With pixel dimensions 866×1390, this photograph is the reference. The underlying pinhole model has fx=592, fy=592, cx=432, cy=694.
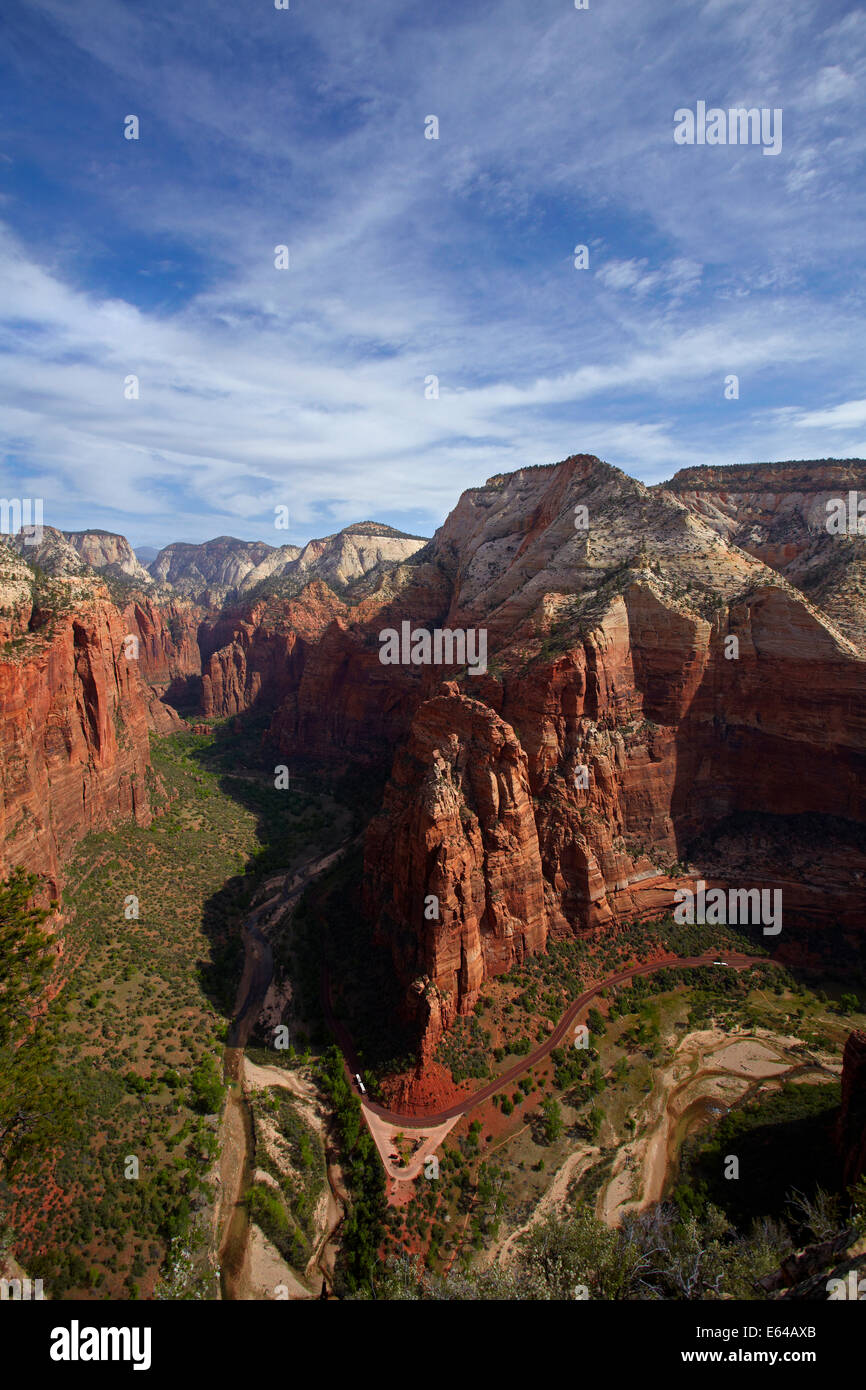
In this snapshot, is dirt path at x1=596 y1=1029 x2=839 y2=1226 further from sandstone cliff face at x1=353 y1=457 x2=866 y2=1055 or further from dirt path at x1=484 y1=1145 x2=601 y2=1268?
sandstone cliff face at x1=353 y1=457 x2=866 y2=1055

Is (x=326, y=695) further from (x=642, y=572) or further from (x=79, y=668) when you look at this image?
(x=642, y=572)

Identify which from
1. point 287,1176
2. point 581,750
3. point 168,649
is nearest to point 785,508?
point 581,750

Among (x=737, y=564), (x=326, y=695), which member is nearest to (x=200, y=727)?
(x=326, y=695)

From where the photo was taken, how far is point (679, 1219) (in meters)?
27.9

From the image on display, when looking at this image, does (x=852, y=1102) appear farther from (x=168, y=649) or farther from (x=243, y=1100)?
(x=168, y=649)

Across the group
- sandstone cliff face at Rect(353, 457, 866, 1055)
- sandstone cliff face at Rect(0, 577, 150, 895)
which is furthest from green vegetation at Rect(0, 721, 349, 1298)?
sandstone cliff face at Rect(353, 457, 866, 1055)

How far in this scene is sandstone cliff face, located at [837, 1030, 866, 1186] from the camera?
2695 centimetres

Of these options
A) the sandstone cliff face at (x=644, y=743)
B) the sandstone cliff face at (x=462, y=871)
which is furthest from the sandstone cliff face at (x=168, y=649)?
the sandstone cliff face at (x=644, y=743)

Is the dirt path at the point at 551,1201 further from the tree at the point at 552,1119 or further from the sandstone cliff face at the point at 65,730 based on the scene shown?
the sandstone cliff face at the point at 65,730

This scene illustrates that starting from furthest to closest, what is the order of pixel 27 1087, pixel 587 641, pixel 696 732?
pixel 696 732, pixel 587 641, pixel 27 1087

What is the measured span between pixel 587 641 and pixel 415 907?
24.0 m

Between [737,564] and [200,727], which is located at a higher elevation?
[737,564]

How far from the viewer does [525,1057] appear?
37.7m

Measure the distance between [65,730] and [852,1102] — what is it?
57.6 m
